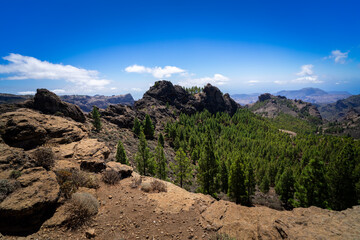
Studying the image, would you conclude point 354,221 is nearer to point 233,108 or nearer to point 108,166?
point 108,166

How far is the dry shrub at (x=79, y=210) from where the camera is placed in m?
7.70

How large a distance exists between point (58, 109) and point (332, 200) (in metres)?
61.5

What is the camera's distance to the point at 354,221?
10000 mm

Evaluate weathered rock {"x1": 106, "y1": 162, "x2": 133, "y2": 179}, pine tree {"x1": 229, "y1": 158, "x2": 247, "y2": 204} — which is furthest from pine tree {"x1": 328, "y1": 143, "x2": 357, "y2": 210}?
weathered rock {"x1": 106, "y1": 162, "x2": 133, "y2": 179}

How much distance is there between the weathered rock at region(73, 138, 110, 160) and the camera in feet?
49.7

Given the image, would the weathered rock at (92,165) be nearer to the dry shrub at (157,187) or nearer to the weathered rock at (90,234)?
the dry shrub at (157,187)

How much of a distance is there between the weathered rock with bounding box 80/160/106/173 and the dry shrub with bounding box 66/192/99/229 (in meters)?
5.75

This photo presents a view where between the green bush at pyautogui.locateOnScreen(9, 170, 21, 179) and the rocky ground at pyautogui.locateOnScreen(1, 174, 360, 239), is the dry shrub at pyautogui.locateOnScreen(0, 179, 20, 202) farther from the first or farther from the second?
the rocky ground at pyautogui.locateOnScreen(1, 174, 360, 239)

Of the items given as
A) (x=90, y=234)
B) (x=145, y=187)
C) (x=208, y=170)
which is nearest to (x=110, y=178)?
(x=145, y=187)

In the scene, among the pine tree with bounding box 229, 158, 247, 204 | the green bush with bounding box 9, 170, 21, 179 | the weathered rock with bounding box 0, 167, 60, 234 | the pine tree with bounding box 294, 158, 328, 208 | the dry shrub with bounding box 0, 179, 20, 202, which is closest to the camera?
the weathered rock with bounding box 0, 167, 60, 234

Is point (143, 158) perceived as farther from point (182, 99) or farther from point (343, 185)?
point (182, 99)

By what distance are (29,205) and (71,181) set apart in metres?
2.57

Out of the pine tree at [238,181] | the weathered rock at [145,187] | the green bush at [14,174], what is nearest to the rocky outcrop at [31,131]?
the green bush at [14,174]

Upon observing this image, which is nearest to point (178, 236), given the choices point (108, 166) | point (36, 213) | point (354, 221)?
point (36, 213)
